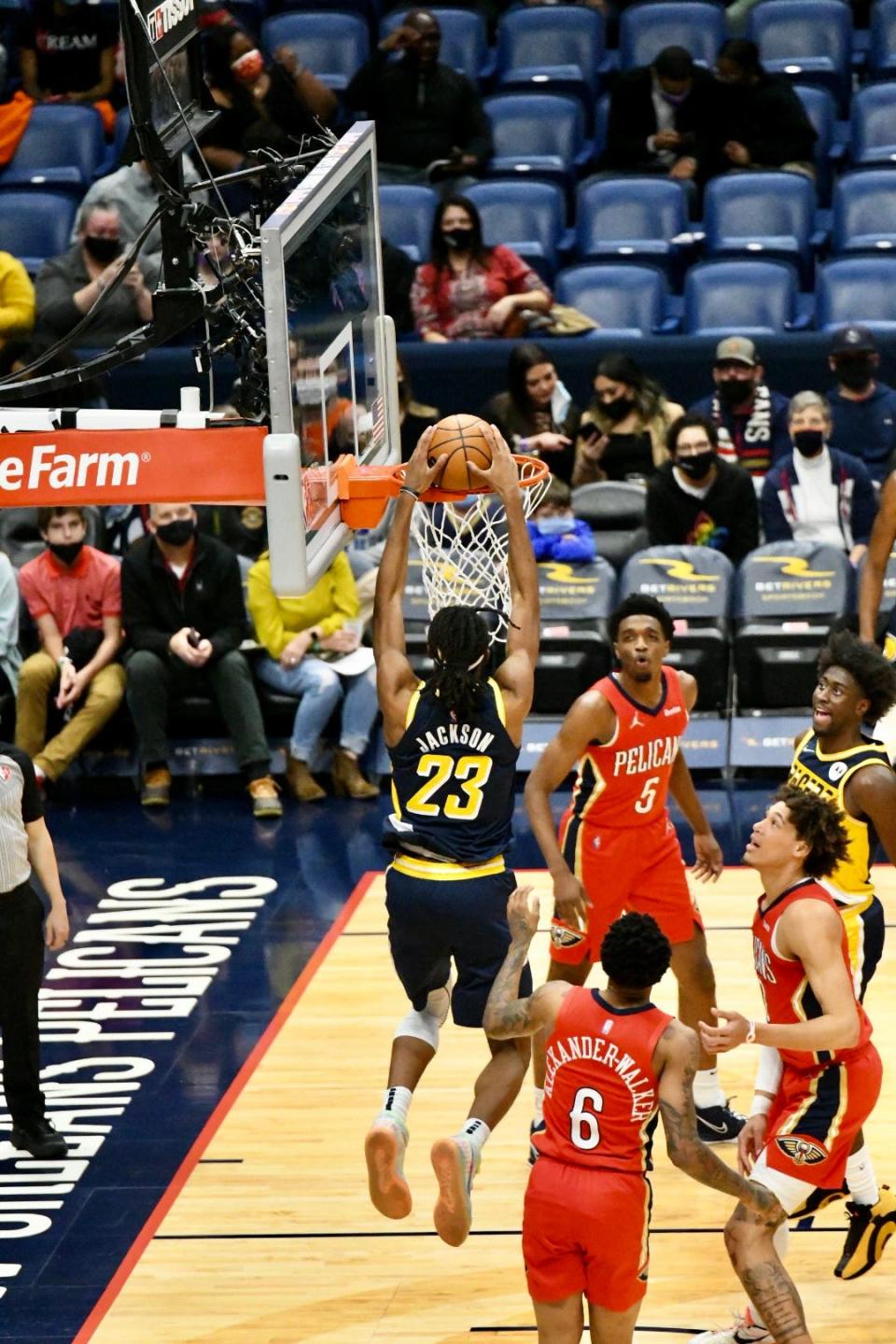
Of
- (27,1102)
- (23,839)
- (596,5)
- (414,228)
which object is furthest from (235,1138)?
(596,5)

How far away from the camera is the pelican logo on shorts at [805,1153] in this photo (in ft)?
18.5

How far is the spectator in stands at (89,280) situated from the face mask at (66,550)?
1.50 meters

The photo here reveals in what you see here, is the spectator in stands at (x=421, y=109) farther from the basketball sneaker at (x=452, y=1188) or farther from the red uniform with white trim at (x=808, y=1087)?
the basketball sneaker at (x=452, y=1188)

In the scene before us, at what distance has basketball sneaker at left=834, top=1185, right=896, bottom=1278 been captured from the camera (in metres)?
6.19

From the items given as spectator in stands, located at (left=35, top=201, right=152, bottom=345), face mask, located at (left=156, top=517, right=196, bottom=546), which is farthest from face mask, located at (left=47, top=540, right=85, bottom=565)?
spectator in stands, located at (left=35, top=201, right=152, bottom=345)

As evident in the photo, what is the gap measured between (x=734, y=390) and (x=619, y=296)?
139 centimetres

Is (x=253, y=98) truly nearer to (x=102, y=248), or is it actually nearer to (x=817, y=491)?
(x=102, y=248)

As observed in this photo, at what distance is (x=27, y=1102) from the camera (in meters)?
7.38

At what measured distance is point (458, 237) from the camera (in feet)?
Result: 40.4

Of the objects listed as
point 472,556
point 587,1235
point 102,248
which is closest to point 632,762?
point 472,556

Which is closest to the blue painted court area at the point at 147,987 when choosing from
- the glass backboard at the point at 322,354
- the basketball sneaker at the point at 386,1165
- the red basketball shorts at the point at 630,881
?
the basketball sneaker at the point at 386,1165

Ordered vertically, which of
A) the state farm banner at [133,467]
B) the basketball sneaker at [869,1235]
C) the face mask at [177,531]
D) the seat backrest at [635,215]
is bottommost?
the face mask at [177,531]

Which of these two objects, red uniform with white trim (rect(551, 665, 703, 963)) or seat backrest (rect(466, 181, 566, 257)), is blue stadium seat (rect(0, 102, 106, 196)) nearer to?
seat backrest (rect(466, 181, 566, 257))

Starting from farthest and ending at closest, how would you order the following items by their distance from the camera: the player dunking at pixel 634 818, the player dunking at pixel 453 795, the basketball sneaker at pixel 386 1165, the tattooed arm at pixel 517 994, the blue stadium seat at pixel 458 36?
the blue stadium seat at pixel 458 36 → the player dunking at pixel 634 818 → the player dunking at pixel 453 795 → the basketball sneaker at pixel 386 1165 → the tattooed arm at pixel 517 994
